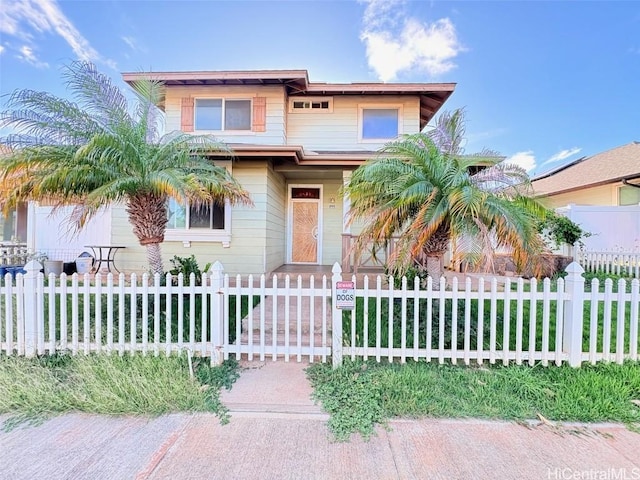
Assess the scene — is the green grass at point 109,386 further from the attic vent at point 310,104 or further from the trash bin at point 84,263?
the attic vent at point 310,104

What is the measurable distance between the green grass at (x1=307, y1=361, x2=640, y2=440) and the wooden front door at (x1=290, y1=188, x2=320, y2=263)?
699cm

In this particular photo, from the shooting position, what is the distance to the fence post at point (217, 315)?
393 cm

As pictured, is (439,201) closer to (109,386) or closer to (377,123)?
(109,386)

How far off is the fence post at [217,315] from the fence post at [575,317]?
4272 millimetres

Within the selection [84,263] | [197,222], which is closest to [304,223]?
[197,222]

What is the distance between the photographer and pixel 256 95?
9.59 metres

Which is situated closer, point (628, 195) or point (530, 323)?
point (530, 323)

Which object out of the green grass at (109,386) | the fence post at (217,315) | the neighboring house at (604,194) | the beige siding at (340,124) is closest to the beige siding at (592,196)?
the neighboring house at (604,194)

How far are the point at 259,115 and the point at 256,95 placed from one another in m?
0.65

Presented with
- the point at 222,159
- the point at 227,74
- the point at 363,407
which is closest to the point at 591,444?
the point at 363,407

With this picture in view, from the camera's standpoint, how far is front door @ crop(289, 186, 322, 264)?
35.3ft

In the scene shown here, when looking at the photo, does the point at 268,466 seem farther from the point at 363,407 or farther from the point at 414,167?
the point at 414,167

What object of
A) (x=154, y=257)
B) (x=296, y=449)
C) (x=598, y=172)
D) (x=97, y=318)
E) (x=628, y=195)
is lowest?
(x=296, y=449)

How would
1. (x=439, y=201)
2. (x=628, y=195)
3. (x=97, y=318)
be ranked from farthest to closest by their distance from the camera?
(x=628, y=195) → (x=439, y=201) → (x=97, y=318)
